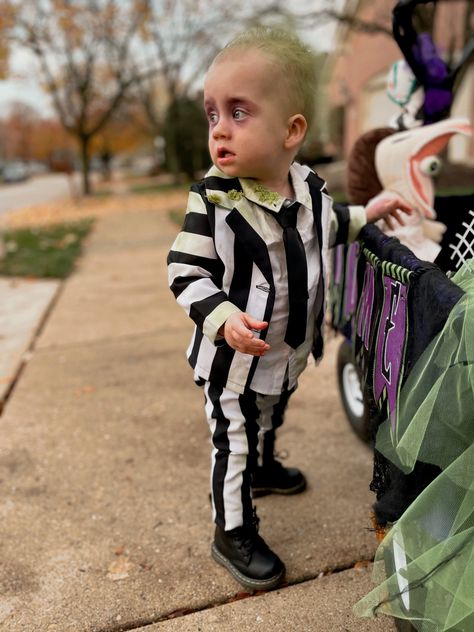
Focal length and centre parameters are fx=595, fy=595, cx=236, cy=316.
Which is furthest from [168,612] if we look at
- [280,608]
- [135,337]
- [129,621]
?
[135,337]

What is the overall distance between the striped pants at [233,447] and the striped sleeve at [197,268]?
262 mm

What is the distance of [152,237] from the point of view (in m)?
8.76

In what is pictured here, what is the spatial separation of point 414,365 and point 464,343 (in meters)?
0.17

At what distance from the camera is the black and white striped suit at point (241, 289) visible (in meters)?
1.55

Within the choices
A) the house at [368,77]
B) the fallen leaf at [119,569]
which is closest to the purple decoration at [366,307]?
the fallen leaf at [119,569]

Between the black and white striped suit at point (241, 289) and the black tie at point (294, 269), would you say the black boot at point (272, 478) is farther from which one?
the black tie at point (294, 269)

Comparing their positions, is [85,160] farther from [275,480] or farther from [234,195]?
[234,195]

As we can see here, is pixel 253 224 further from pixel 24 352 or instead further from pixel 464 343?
pixel 24 352

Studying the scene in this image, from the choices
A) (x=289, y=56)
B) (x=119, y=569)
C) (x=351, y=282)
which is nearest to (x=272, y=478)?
(x=119, y=569)

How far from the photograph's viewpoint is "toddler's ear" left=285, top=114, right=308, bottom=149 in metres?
1.56

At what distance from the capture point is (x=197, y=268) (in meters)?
1.56

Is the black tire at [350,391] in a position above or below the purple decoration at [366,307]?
below

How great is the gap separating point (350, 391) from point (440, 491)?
146 cm

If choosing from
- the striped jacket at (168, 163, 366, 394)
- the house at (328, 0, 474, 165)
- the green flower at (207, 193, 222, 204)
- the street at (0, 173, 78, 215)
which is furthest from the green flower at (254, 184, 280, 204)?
the street at (0, 173, 78, 215)
